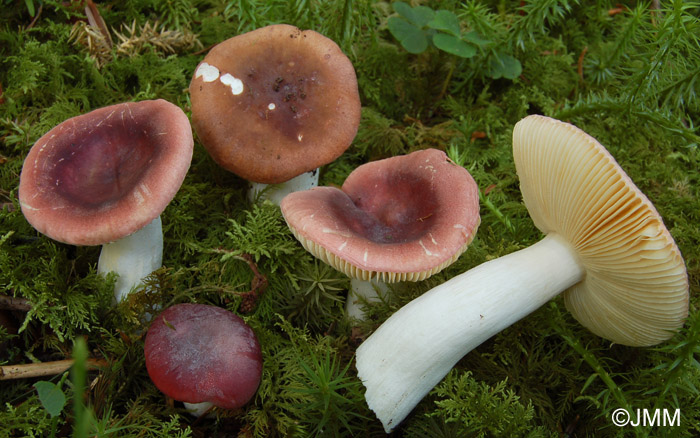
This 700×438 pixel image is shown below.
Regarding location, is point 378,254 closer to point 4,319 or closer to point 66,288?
point 66,288

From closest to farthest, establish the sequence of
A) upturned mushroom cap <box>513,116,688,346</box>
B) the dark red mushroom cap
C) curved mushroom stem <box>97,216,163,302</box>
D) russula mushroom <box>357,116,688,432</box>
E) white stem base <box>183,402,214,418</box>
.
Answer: upturned mushroom cap <box>513,116,688,346</box> < russula mushroom <box>357,116,688,432</box> < the dark red mushroom cap < white stem base <box>183,402,214,418</box> < curved mushroom stem <box>97,216,163,302</box>

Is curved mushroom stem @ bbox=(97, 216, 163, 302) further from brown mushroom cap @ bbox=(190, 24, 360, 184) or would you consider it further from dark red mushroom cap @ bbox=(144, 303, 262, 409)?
brown mushroom cap @ bbox=(190, 24, 360, 184)

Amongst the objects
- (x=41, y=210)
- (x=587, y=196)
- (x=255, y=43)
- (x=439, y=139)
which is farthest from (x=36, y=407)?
(x=439, y=139)

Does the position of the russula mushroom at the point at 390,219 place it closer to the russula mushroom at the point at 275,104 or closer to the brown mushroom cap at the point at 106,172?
the russula mushroom at the point at 275,104

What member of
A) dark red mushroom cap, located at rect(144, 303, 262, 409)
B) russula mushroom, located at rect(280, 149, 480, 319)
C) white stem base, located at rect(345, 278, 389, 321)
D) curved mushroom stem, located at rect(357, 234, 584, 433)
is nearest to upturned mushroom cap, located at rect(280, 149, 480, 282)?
russula mushroom, located at rect(280, 149, 480, 319)

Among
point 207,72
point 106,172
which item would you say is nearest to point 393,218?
point 207,72

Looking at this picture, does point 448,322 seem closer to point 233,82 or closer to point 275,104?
point 275,104

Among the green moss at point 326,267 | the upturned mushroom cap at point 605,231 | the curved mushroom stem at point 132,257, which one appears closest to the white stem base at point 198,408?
the green moss at point 326,267
